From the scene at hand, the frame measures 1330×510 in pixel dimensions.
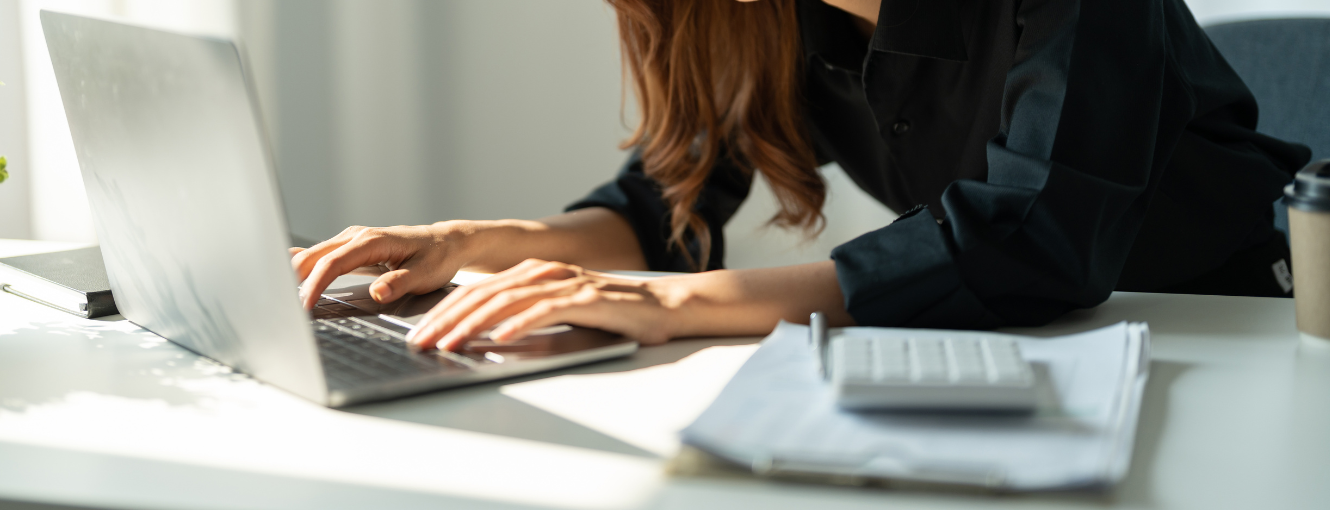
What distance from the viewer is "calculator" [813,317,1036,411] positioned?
0.45 metres

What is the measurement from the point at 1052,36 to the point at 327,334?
57 cm

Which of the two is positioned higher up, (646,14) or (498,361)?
(646,14)

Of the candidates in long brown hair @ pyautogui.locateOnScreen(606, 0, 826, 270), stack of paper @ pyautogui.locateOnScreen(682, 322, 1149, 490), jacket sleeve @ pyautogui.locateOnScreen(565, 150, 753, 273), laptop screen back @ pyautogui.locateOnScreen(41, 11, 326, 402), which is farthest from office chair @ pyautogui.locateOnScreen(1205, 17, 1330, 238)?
laptop screen back @ pyautogui.locateOnScreen(41, 11, 326, 402)

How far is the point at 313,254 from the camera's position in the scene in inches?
32.0

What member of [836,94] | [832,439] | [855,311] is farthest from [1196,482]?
[836,94]

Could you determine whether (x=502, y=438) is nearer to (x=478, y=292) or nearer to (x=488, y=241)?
(x=478, y=292)

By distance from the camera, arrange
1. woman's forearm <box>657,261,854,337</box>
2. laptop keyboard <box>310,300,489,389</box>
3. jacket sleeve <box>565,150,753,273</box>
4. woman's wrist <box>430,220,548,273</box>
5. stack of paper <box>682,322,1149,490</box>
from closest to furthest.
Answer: stack of paper <box>682,322,1149,490</box> < laptop keyboard <box>310,300,489,389</box> < woman's forearm <box>657,261,854,337</box> < woman's wrist <box>430,220,548,273</box> < jacket sleeve <box>565,150,753,273</box>

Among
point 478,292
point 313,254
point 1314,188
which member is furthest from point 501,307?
point 1314,188

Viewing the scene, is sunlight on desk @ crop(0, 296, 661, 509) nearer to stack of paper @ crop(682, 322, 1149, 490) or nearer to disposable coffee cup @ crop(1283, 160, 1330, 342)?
stack of paper @ crop(682, 322, 1149, 490)

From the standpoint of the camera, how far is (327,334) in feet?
2.13

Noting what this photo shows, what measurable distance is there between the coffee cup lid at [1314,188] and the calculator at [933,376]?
0.28 m

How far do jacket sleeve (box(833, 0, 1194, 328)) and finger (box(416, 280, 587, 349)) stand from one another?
20 cm

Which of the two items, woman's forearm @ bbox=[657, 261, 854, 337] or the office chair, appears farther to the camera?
the office chair

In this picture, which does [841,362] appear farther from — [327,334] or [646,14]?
[646,14]
